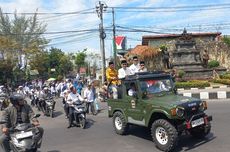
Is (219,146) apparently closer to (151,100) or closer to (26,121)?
(151,100)

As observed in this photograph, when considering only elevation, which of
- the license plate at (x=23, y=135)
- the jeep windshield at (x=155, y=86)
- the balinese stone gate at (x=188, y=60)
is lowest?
the license plate at (x=23, y=135)

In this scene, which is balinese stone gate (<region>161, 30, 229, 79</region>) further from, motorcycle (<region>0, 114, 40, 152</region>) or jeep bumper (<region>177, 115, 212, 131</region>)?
motorcycle (<region>0, 114, 40, 152</region>)

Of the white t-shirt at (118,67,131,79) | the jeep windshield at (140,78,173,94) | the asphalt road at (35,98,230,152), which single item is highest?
the white t-shirt at (118,67,131,79)

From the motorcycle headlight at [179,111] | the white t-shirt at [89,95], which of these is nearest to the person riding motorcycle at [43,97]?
the white t-shirt at [89,95]

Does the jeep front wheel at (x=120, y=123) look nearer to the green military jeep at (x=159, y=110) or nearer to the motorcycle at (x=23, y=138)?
the green military jeep at (x=159, y=110)

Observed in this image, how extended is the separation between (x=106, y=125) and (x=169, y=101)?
4.70 meters

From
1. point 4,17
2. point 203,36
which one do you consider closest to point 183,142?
point 203,36

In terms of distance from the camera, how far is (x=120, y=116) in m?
10.8

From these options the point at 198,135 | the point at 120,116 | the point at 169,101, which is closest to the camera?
the point at 169,101

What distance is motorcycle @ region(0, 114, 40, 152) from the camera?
25.7 feet

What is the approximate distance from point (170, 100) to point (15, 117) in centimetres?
370

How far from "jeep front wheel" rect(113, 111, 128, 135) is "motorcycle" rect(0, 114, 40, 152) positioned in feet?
10.9

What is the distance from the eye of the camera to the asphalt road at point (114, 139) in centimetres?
898

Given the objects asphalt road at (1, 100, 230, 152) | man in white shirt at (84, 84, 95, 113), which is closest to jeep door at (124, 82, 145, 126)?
asphalt road at (1, 100, 230, 152)
